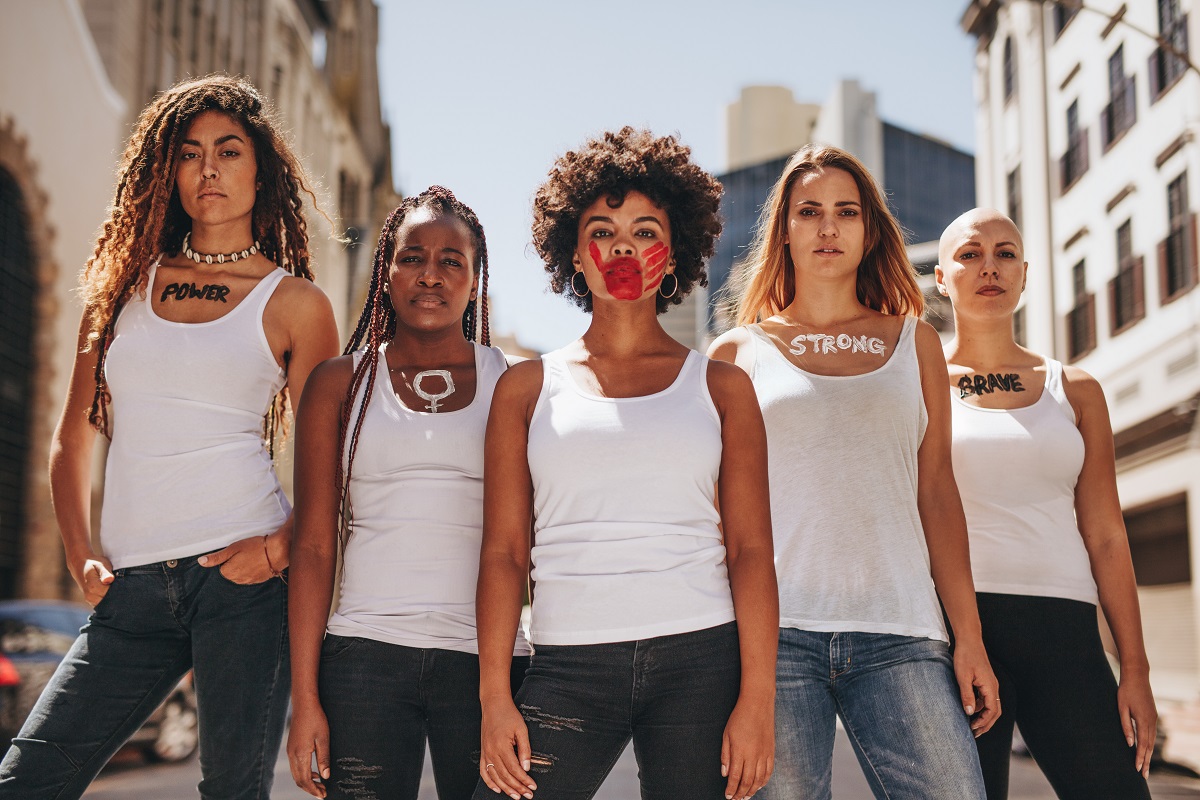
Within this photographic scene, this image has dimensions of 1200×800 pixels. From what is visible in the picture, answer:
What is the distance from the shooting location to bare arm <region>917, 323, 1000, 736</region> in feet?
11.1

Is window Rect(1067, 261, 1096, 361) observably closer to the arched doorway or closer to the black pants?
the arched doorway

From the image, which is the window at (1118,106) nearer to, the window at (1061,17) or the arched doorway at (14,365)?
the window at (1061,17)

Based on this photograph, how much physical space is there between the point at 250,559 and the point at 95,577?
0.42 m

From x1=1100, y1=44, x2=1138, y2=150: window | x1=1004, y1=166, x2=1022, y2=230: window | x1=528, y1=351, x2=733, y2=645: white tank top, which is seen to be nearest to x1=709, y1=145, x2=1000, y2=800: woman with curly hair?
x1=528, y1=351, x2=733, y2=645: white tank top

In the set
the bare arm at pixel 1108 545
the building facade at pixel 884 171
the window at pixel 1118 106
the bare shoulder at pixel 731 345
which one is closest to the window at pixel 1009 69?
the window at pixel 1118 106

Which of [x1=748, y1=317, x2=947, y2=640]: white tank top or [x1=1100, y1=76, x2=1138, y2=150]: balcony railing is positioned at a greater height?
[x1=1100, y1=76, x2=1138, y2=150]: balcony railing

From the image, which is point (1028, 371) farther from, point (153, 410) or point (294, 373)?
point (153, 410)

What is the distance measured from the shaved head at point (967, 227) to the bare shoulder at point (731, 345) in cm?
84

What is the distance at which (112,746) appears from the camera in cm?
324

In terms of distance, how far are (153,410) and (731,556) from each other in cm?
155

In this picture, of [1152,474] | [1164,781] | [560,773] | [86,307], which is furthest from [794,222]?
[1152,474]

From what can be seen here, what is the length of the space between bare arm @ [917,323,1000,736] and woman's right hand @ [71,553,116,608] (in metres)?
2.16

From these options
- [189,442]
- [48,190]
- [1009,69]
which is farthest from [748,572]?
[1009,69]

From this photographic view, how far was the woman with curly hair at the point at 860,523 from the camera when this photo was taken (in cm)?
325
